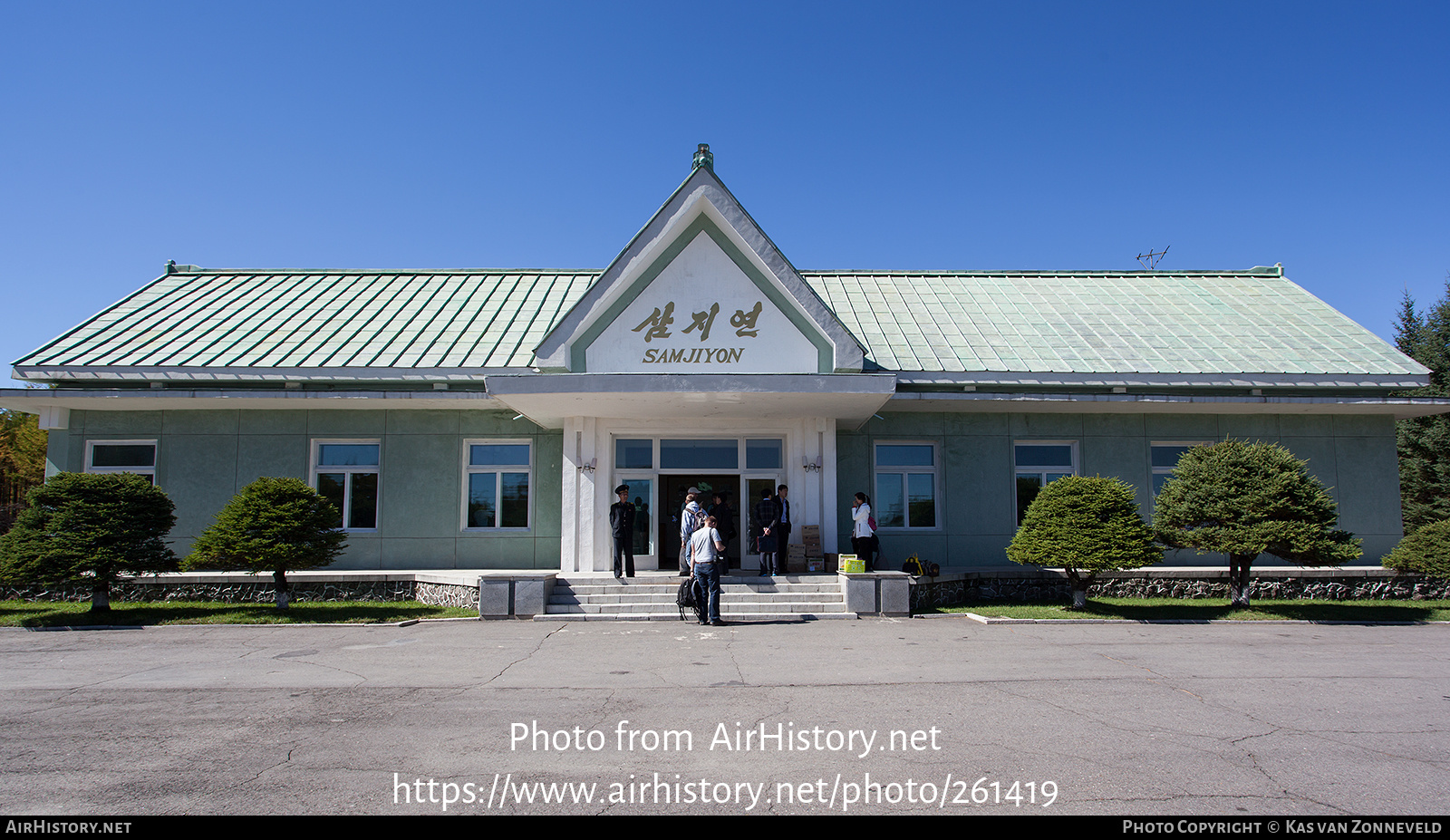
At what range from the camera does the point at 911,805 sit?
468 centimetres

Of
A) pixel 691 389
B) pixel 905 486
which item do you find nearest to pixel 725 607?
pixel 691 389

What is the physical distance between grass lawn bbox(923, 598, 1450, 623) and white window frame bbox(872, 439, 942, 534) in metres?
2.52

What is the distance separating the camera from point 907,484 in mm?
17391

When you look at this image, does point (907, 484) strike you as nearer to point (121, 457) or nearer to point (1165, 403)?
point (1165, 403)

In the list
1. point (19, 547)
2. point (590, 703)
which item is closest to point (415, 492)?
point (19, 547)

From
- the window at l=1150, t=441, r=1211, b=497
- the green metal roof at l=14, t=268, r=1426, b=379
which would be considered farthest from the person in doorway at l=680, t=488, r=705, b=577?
the window at l=1150, t=441, r=1211, b=497

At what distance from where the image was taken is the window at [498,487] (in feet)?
55.7

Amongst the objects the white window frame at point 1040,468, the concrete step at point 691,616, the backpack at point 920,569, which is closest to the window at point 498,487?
the concrete step at point 691,616

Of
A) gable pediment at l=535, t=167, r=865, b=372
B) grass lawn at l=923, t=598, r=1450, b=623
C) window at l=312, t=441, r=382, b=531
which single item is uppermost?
gable pediment at l=535, t=167, r=865, b=372

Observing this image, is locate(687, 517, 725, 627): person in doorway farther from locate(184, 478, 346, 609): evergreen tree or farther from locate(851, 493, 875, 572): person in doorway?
locate(184, 478, 346, 609): evergreen tree

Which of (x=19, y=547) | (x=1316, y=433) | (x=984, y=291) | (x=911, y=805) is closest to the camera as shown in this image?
(x=911, y=805)

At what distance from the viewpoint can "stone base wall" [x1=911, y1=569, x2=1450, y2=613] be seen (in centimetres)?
1562

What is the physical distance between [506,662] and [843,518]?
9.39 m
